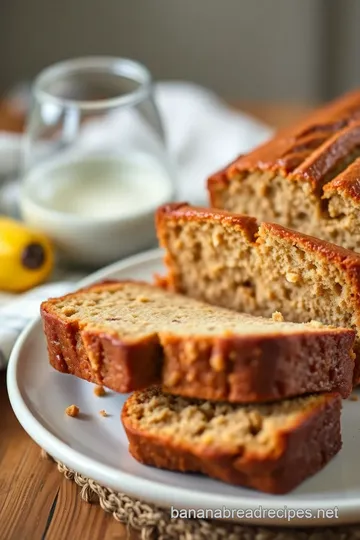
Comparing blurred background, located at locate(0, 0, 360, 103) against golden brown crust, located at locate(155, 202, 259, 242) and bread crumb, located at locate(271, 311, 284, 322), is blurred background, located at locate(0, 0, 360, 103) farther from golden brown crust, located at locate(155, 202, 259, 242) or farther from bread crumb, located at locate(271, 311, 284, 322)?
bread crumb, located at locate(271, 311, 284, 322)

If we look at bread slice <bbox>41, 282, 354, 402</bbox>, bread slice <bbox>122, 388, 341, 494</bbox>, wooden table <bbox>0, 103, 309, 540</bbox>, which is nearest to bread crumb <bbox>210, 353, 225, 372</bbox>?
bread slice <bbox>41, 282, 354, 402</bbox>

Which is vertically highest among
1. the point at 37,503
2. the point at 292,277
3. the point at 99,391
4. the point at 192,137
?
the point at 292,277

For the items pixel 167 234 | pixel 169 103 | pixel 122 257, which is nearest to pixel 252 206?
pixel 167 234

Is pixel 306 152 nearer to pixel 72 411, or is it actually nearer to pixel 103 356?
pixel 103 356

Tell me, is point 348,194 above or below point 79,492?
above

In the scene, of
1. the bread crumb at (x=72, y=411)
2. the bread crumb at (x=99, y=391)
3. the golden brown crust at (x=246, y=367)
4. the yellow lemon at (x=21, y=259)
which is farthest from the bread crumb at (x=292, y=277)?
the yellow lemon at (x=21, y=259)

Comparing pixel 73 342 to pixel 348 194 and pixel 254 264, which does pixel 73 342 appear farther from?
pixel 348 194

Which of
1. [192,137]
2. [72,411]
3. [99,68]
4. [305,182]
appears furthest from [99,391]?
[192,137]
